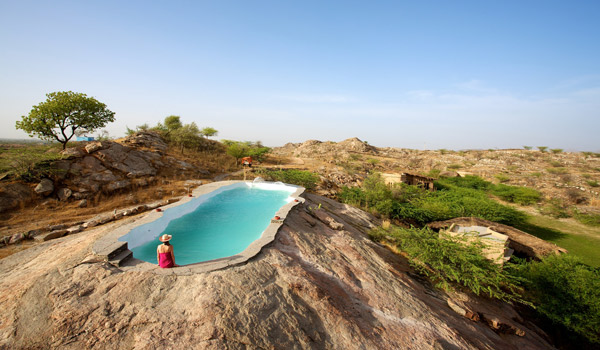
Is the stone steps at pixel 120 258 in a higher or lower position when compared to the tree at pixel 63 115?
lower

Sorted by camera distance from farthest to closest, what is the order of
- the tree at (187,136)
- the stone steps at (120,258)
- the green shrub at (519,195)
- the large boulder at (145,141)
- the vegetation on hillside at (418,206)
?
the tree at (187,136) < the green shrub at (519,195) < the large boulder at (145,141) < the vegetation on hillside at (418,206) < the stone steps at (120,258)

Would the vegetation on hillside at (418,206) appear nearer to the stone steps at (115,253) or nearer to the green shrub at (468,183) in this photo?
the green shrub at (468,183)

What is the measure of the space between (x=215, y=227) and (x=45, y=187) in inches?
288

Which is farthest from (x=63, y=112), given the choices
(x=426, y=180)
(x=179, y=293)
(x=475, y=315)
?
(x=426, y=180)

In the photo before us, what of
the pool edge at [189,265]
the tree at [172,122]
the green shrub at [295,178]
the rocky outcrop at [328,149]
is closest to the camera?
the pool edge at [189,265]

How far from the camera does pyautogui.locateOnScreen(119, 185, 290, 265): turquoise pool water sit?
569cm

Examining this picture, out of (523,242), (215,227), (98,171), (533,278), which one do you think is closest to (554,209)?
(523,242)

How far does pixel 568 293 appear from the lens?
20.1 ft

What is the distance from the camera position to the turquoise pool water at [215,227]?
5.69 m

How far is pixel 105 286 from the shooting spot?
11.1 ft

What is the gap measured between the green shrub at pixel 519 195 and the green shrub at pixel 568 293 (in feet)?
45.1

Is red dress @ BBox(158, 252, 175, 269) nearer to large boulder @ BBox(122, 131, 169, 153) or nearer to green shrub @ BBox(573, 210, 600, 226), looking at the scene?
large boulder @ BBox(122, 131, 169, 153)

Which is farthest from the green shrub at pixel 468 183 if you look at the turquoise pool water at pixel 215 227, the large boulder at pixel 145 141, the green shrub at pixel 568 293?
the large boulder at pixel 145 141

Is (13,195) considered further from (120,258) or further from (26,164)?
(120,258)
